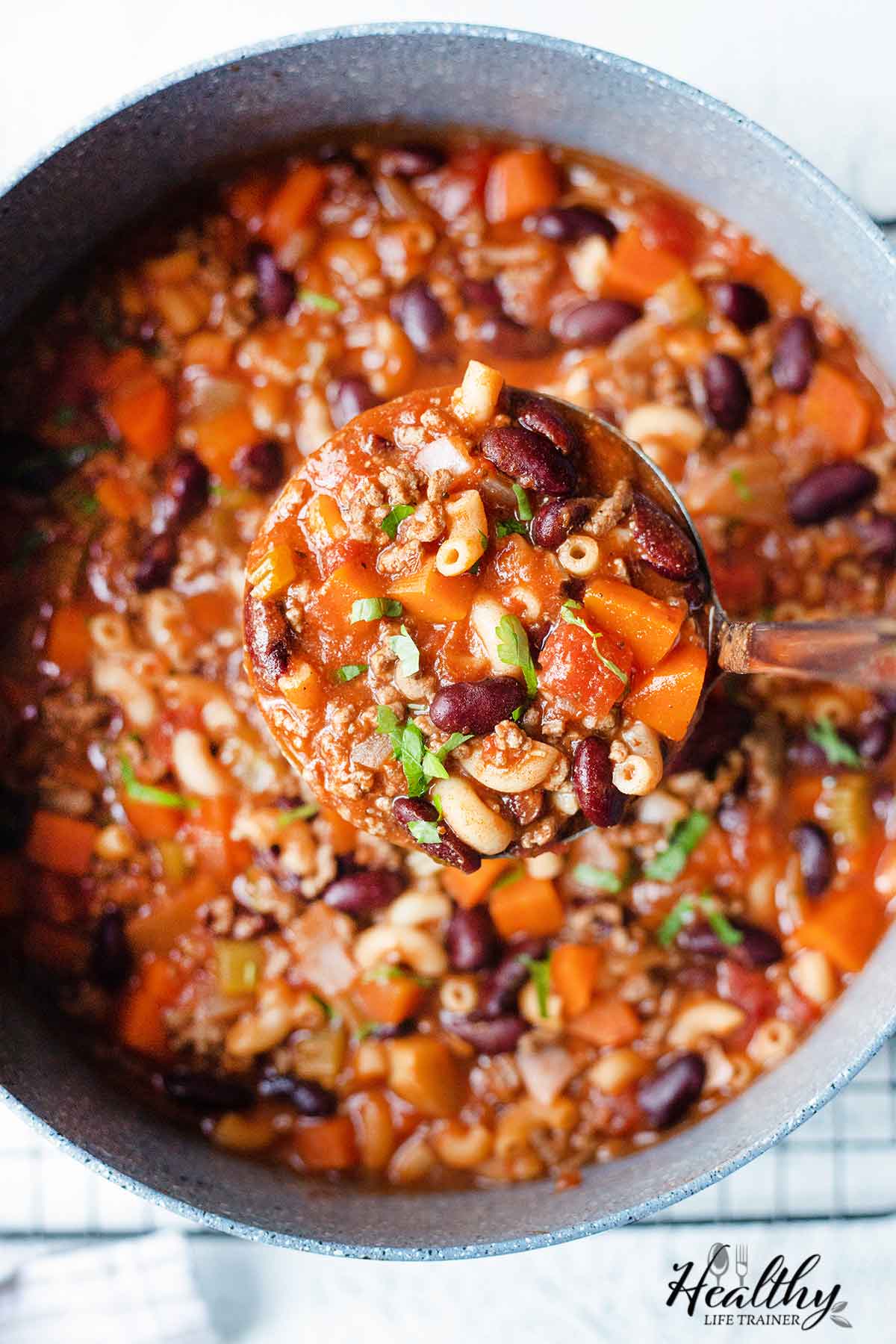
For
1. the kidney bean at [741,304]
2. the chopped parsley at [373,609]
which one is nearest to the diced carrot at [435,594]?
the chopped parsley at [373,609]

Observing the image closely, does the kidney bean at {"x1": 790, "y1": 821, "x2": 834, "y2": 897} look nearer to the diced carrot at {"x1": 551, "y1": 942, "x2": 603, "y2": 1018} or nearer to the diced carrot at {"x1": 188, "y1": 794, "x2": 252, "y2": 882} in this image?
the diced carrot at {"x1": 551, "y1": 942, "x2": 603, "y2": 1018}

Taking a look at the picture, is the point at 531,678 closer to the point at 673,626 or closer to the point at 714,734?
the point at 673,626

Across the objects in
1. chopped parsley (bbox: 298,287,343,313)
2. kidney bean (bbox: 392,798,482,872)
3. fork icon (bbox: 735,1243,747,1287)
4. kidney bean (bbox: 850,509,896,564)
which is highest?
chopped parsley (bbox: 298,287,343,313)

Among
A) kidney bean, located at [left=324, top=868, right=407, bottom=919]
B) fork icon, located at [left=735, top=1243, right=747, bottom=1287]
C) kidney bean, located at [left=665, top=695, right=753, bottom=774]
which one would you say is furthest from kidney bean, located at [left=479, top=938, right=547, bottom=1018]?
fork icon, located at [left=735, top=1243, right=747, bottom=1287]

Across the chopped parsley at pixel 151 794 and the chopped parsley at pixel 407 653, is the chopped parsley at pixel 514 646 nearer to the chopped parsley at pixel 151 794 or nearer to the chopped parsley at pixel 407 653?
the chopped parsley at pixel 407 653

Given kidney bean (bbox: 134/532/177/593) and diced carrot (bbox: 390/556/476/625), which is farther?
kidney bean (bbox: 134/532/177/593)
